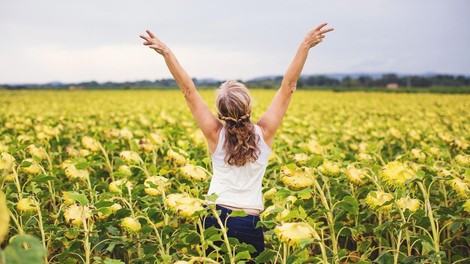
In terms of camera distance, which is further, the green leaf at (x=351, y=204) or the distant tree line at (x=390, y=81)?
the distant tree line at (x=390, y=81)

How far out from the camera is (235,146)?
7.50 feet

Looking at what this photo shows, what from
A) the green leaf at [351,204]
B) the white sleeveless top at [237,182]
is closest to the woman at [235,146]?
the white sleeveless top at [237,182]

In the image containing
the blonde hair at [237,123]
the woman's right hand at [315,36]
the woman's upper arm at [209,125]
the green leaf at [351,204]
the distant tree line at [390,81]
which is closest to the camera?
the green leaf at [351,204]

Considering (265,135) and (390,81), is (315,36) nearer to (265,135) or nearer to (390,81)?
(265,135)

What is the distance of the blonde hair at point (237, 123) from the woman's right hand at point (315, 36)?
564 mm

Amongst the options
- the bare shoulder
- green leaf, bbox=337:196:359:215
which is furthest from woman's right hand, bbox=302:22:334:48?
green leaf, bbox=337:196:359:215

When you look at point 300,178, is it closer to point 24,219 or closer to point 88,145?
point 24,219

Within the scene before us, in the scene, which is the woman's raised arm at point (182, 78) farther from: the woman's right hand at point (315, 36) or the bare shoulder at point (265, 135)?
the woman's right hand at point (315, 36)

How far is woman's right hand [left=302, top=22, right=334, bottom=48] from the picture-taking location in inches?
103

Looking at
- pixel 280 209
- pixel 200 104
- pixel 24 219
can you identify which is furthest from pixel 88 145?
pixel 280 209

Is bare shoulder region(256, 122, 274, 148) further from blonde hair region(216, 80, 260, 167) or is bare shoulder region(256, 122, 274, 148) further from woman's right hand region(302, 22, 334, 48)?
woman's right hand region(302, 22, 334, 48)

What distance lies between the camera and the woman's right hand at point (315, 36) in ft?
8.58

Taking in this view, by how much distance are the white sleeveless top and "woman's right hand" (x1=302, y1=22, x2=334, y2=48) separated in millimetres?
686

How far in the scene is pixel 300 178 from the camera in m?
2.16
